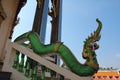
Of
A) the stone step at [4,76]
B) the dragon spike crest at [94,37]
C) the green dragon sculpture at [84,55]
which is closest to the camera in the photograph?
the green dragon sculpture at [84,55]

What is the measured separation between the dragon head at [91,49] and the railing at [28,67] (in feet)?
0.63

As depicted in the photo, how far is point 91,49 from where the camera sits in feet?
7.11

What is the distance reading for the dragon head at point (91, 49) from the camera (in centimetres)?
210

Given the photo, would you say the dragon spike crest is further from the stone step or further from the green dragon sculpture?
the stone step

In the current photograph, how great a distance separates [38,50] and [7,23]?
303 cm

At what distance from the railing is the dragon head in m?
0.19

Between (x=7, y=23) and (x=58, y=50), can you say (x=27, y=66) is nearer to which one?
(x=58, y=50)

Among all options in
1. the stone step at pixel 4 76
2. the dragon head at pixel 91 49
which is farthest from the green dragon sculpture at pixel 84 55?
the stone step at pixel 4 76

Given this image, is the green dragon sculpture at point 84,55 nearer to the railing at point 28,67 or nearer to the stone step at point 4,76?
the railing at point 28,67

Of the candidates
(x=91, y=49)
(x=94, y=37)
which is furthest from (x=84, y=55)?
(x=94, y=37)

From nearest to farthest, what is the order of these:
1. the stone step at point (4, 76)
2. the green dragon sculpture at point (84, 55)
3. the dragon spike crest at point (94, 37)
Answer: the green dragon sculpture at point (84, 55) < the dragon spike crest at point (94, 37) < the stone step at point (4, 76)

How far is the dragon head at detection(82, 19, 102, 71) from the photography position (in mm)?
2096

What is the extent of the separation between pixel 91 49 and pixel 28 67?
0.91 metres

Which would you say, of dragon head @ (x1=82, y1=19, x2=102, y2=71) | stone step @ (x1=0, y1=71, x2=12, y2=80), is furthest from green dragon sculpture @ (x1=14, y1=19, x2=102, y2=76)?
stone step @ (x1=0, y1=71, x2=12, y2=80)
